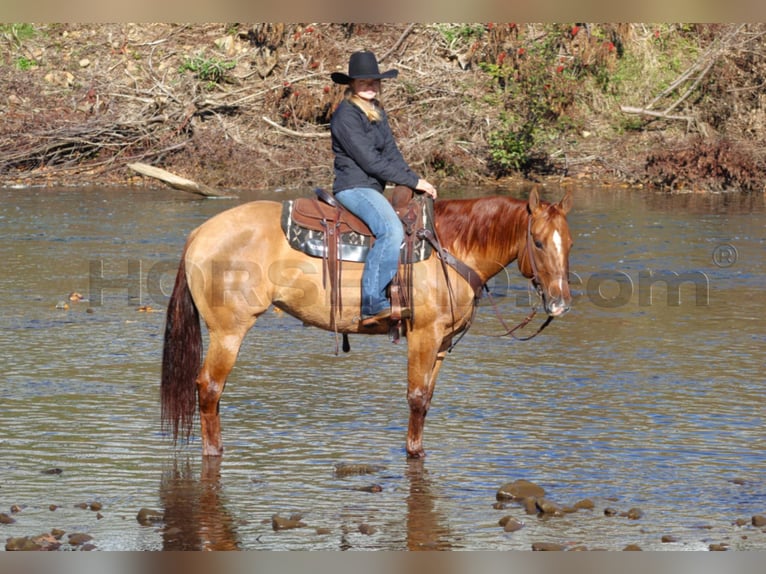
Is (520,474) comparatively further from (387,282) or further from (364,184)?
(364,184)

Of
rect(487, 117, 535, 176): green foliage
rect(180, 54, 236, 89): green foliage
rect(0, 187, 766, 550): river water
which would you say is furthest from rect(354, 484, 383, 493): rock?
rect(180, 54, 236, 89): green foliage

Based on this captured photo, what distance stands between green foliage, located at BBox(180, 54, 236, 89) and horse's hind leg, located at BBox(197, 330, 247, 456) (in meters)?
15.9

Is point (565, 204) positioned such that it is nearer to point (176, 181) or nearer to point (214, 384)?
point (214, 384)

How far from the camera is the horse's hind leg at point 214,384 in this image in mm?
8445

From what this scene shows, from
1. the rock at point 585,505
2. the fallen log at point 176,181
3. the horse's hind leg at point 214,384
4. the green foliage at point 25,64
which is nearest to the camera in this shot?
the rock at point 585,505

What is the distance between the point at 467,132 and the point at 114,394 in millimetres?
14222

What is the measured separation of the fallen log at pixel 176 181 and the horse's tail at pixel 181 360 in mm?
12793

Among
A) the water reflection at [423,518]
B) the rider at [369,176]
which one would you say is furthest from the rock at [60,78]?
the water reflection at [423,518]

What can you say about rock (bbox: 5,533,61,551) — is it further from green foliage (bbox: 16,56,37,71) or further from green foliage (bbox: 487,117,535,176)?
green foliage (bbox: 16,56,37,71)

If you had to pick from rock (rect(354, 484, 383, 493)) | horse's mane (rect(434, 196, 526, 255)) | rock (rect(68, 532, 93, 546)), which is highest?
horse's mane (rect(434, 196, 526, 255))

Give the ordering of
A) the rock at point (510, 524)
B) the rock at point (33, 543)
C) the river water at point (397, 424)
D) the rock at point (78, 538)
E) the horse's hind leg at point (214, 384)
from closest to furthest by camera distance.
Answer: the rock at point (33, 543) → the rock at point (78, 538) → the rock at point (510, 524) → the river water at point (397, 424) → the horse's hind leg at point (214, 384)

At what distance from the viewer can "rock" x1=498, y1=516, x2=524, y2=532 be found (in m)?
6.90

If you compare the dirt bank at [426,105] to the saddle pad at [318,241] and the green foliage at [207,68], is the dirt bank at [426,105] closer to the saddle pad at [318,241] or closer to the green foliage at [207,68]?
the green foliage at [207,68]

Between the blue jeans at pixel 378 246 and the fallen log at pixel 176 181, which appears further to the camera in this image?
the fallen log at pixel 176 181
